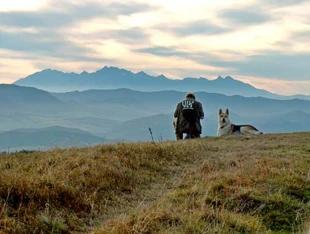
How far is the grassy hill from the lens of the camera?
652 cm

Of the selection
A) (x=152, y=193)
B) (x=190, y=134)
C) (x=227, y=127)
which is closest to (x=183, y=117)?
(x=190, y=134)

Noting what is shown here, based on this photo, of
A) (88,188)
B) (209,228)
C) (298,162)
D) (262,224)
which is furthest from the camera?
(298,162)

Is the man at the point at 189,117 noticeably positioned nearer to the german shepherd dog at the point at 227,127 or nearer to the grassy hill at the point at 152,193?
the german shepherd dog at the point at 227,127

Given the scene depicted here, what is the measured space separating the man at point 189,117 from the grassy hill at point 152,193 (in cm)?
604

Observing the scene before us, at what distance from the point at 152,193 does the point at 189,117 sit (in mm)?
9622

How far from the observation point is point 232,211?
24.4 feet

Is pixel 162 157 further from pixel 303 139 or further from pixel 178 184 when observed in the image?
pixel 303 139

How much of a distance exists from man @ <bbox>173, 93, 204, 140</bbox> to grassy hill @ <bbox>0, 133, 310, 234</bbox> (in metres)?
6.04

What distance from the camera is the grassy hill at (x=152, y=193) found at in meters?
6.52

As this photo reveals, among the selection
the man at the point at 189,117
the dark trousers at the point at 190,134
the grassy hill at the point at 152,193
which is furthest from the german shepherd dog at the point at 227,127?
the grassy hill at the point at 152,193

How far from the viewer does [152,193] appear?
8.78 m

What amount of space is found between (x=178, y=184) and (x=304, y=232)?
10.2 ft

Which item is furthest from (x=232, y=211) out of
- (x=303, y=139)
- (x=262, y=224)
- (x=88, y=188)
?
(x=303, y=139)

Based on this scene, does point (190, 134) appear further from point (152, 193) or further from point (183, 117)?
point (152, 193)
